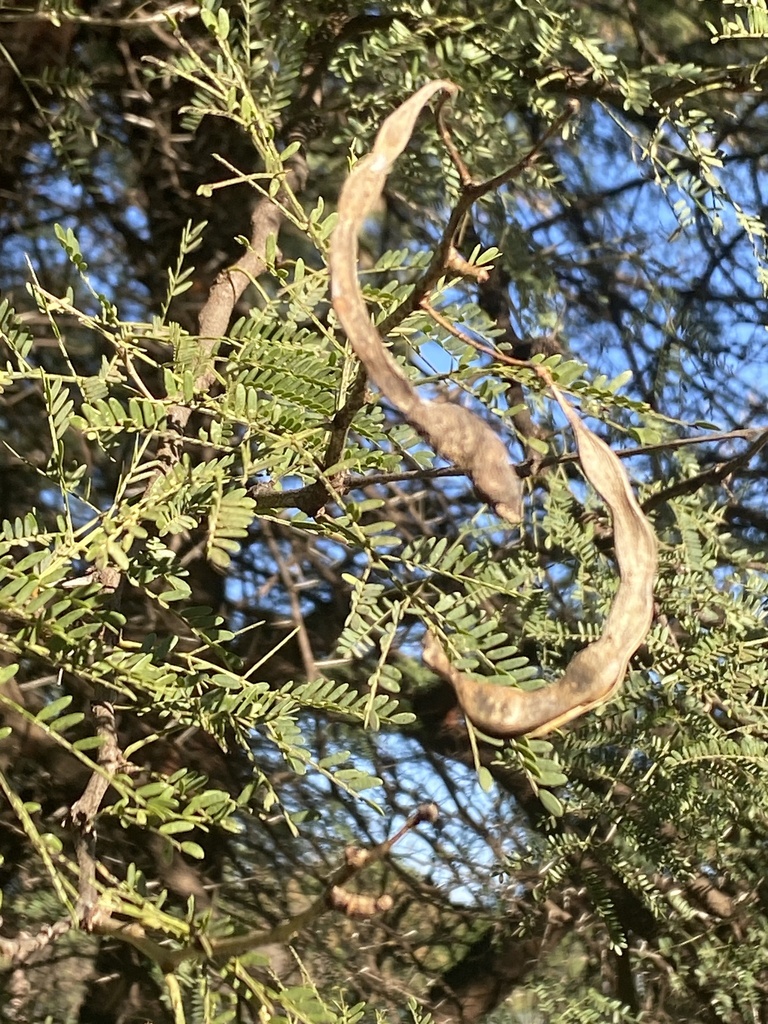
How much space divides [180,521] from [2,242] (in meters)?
0.90

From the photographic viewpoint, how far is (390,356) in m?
0.26

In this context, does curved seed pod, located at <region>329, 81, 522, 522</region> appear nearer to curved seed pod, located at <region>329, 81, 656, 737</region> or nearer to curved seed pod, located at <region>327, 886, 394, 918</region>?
curved seed pod, located at <region>329, 81, 656, 737</region>

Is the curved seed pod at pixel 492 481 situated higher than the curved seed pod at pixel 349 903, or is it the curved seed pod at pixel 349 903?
the curved seed pod at pixel 492 481

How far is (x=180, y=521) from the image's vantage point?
364 mm

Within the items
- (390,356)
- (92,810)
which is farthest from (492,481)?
(92,810)

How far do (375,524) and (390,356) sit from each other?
0.12 m

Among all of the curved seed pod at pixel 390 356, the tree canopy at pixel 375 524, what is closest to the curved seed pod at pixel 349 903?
the tree canopy at pixel 375 524

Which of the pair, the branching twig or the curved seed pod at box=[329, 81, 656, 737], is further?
the branching twig

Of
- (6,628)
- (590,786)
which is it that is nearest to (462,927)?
(590,786)

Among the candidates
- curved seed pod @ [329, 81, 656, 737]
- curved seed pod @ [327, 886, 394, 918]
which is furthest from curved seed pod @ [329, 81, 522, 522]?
curved seed pod @ [327, 886, 394, 918]

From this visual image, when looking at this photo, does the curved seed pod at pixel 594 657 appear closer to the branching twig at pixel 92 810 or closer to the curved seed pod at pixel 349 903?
the curved seed pod at pixel 349 903

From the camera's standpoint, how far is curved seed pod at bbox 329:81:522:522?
9.4 inches

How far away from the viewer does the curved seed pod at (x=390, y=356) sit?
0.78 ft

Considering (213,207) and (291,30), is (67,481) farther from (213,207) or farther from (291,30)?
(213,207)
